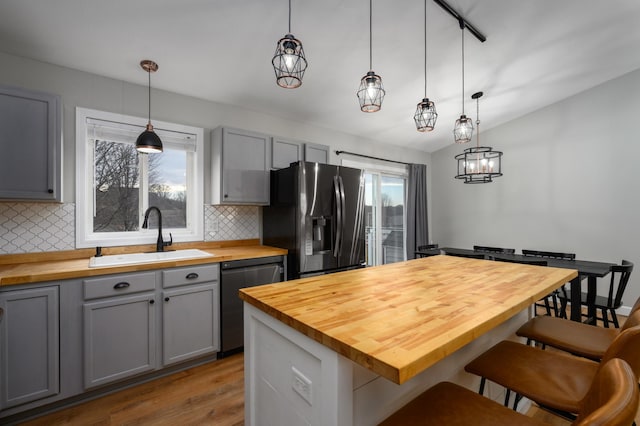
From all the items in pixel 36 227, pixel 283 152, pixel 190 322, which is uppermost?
pixel 283 152

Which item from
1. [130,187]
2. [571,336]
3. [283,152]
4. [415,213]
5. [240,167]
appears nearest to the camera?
[571,336]

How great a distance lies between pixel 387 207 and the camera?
17.3 ft

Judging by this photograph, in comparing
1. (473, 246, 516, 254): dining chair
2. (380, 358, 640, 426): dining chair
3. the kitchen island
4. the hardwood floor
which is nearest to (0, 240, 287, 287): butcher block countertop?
the hardwood floor

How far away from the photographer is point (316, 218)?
3053 millimetres

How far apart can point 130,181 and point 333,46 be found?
7.80ft

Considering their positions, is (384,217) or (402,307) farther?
(384,217)

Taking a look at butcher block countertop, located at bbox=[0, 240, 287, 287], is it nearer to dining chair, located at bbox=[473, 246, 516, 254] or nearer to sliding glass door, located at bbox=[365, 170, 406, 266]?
sliding glass door, located at bbox=[365, 170, 406, 266]

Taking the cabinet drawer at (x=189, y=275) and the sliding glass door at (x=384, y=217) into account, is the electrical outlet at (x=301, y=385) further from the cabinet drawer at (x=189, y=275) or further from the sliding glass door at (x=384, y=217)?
the sliding glass door at (x=384, y=217)

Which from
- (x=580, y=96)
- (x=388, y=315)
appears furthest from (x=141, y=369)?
(x=580, y=96)

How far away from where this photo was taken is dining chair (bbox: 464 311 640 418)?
96cm

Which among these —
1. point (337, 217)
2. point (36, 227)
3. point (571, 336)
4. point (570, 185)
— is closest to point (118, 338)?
point (36, 227)

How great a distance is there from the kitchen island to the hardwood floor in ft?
2.71

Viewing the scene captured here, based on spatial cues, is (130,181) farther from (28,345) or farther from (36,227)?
(28,345)

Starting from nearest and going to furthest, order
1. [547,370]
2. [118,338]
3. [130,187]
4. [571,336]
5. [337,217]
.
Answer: [547,370] < [571,336] < [118,338] < [130,187] < [337,217]
